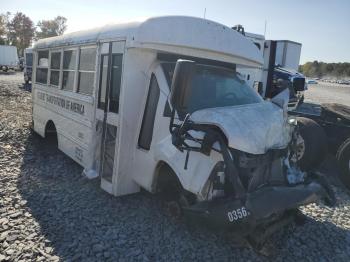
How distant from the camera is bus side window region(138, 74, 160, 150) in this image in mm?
4809

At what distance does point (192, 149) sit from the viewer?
3.87 metres

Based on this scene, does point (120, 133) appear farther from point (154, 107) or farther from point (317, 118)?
point (317, 118)

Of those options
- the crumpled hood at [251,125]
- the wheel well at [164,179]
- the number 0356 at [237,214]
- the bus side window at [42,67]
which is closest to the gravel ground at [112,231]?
the wheel well at [164,179]

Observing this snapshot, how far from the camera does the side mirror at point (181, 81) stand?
3.47 m

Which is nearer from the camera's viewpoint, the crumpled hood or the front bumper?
the front bumper

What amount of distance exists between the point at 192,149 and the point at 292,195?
1135mm

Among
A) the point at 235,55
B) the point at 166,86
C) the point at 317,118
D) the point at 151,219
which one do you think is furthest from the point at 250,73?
the point at 151,219

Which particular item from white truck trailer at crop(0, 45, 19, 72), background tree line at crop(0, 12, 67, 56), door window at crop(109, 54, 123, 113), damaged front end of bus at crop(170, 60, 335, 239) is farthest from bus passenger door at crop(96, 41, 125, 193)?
background tree line at crop(0, 12, 67, 56)

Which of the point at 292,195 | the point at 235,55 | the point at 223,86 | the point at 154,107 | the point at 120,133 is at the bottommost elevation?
the point at 292,195

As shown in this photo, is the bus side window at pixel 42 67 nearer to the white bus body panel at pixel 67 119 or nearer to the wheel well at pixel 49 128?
the white bus body panel at pixel 67 119

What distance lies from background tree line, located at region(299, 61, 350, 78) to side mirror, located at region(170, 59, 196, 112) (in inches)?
4724

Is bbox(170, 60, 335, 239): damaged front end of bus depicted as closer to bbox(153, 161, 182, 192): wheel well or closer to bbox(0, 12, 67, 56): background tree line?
bbox(153, 161, 182, 192): wheel well

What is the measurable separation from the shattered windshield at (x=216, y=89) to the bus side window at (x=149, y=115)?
0.86 ft

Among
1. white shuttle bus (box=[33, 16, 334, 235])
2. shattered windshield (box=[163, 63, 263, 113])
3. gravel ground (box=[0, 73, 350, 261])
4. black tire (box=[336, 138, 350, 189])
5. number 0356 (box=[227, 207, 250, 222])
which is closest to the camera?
number 0356 (box=[227, 207, 250, 222])
